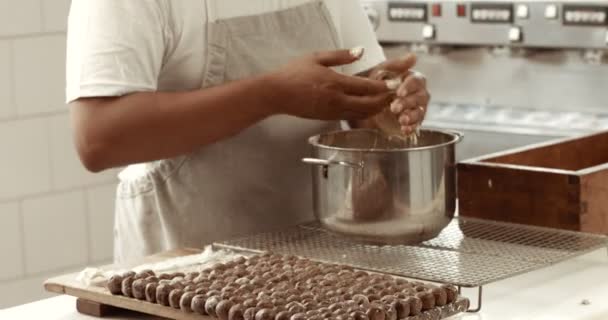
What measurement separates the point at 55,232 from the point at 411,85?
1528mm

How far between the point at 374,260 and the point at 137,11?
22.4 inches

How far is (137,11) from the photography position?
189 centimetres

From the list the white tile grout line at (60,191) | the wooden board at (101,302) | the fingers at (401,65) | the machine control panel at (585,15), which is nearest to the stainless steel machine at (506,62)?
the machine control panel at (585,15)

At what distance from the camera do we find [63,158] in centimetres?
317

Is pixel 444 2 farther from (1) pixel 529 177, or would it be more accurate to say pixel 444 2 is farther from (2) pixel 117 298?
(2) pixel 117 298

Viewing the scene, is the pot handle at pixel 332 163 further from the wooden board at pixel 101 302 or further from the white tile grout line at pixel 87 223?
the white tile grout line at pixel 87 223

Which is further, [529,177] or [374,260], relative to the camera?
[529,177]

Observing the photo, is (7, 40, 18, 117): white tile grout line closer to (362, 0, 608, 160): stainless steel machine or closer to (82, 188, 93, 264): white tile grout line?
(82, 188, 93, 264): white tile grout line

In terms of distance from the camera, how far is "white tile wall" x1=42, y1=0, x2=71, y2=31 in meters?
3.10

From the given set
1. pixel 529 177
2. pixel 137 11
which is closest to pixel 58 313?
pixel 137 11

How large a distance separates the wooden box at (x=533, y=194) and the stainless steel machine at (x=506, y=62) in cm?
150

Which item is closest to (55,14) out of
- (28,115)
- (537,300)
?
(28,115)

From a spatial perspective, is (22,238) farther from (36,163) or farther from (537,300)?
(537,300)

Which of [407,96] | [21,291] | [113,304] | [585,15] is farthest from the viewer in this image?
[585,15]
